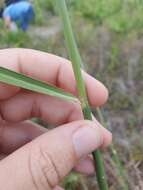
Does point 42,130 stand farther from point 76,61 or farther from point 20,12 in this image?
point 20,12

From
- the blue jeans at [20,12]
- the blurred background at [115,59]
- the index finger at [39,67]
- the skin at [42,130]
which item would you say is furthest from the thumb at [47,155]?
the blue jeans at [20,12]

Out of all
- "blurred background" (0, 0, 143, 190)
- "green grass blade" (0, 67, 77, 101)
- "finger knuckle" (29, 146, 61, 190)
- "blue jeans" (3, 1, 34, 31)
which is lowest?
"blurred background" (0, 0, 143, 190)

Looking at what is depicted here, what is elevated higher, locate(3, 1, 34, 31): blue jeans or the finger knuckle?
the finger knuckle

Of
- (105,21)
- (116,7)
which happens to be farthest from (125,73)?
(116,7)

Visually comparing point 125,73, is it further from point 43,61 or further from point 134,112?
point 43,61

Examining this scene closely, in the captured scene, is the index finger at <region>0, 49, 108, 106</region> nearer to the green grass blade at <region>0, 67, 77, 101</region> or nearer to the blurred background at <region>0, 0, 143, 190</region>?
the green grass blade at <region>0, 67, 77, 101</region>

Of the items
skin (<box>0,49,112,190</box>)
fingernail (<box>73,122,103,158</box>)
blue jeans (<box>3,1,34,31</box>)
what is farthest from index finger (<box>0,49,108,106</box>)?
blue jeans (<box>3,1,34,31</box>)

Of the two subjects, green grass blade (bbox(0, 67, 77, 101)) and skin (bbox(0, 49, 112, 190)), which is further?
skin (bbox(0, 49, 112, 190))

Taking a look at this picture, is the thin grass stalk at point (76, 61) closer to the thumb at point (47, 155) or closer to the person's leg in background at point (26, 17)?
the thumb at point (47, 155)
